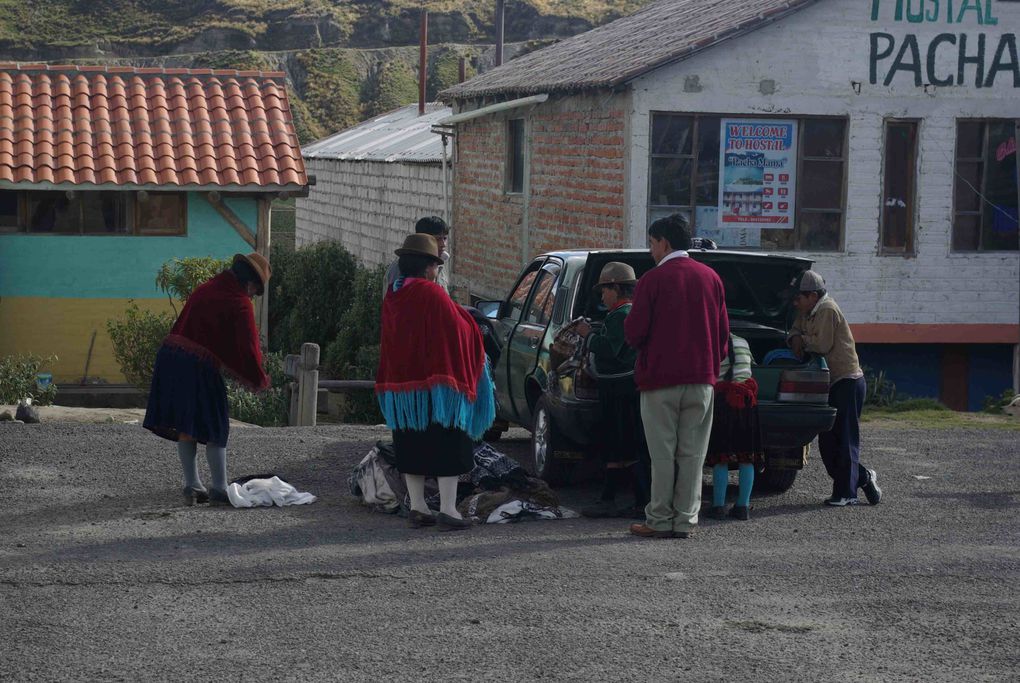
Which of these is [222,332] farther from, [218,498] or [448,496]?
[448,496]

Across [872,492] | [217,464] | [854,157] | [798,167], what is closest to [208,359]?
[217,464]

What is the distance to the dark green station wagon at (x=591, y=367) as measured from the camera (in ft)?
30.0

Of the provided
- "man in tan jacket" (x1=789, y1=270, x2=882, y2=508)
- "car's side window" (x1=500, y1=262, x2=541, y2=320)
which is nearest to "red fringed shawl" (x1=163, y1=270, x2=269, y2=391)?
"car's side window" (x1=500, y1=262, x2=541, y2=320)

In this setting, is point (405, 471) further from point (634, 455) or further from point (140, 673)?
point (140, 673)

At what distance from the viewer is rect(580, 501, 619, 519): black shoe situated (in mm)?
8977

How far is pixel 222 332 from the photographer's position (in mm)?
8875

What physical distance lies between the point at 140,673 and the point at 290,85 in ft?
177

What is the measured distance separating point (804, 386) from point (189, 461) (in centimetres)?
400

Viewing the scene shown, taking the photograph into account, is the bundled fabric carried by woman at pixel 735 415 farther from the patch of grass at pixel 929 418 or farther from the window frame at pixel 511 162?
the window frame at pixel 511 162

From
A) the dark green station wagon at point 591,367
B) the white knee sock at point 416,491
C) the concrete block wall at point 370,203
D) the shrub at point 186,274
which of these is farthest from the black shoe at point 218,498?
the concrete block wall at point 370,203

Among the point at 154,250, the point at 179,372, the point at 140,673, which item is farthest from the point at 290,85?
the point at 140,673

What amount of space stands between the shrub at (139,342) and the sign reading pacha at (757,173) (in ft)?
22.6

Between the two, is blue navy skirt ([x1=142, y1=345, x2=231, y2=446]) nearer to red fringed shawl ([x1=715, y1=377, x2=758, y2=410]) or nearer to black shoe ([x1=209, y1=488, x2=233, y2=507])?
black shoe ([x1=209, y1=488, x2=233, y2=507])

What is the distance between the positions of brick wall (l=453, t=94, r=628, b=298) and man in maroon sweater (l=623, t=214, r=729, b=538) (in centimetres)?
811
